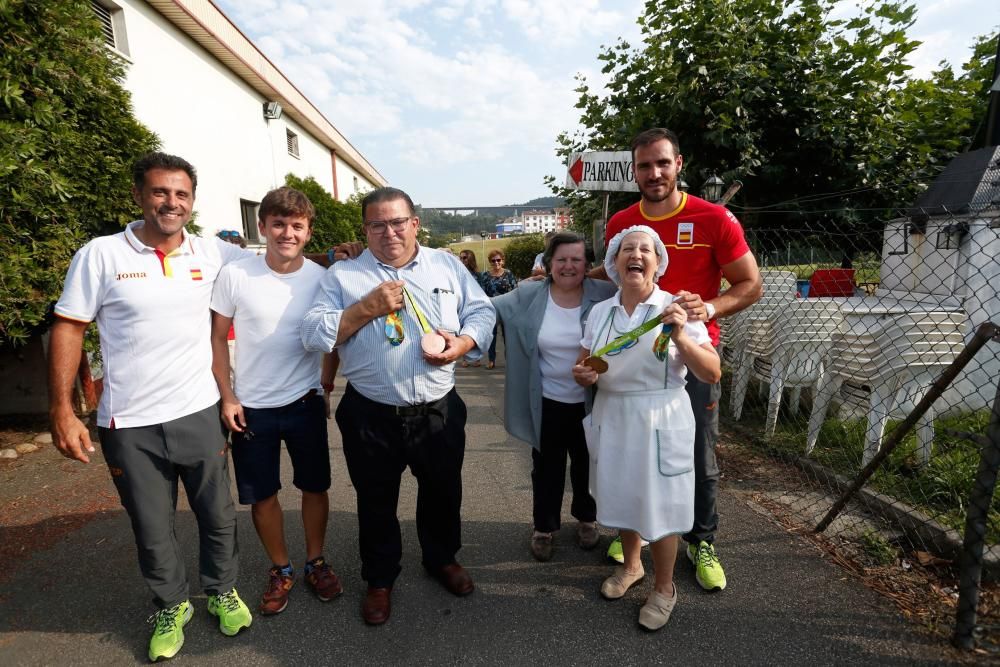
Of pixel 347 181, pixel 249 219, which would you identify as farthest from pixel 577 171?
pixel 347 181

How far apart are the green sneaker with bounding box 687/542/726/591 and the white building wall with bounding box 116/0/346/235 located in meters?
6.80

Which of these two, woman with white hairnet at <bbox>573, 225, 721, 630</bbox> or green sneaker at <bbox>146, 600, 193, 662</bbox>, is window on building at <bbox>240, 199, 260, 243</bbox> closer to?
green sneaker at <bbox>146, 600, 193, 662</bbox>

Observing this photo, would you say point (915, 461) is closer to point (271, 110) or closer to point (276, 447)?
point (276, 447)

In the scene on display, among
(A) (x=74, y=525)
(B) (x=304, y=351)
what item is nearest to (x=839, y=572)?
(B) (x=304, y=351)

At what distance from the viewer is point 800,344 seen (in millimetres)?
4387

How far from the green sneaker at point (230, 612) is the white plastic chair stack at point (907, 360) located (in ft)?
13.1

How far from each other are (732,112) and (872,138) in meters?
1.74

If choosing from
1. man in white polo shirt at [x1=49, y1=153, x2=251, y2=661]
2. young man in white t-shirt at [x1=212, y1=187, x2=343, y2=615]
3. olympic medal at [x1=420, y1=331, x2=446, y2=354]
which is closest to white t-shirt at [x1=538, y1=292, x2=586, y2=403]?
olympic medal at [x1=420, y1=331, x2=446, y2=354]

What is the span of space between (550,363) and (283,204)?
150 cm

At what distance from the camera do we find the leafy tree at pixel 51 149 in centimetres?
391

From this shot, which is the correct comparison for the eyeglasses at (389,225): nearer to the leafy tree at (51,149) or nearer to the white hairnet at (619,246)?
the white hairnet at (619,246)

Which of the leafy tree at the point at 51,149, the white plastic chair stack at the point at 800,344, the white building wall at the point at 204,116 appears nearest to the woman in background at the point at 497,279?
the white building wall at the point at 204,116

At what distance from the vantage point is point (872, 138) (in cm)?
602

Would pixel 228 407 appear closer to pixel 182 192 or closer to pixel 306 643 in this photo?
pixel 182 192
